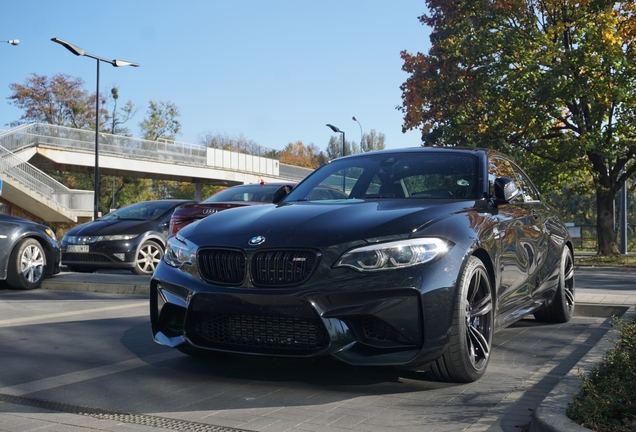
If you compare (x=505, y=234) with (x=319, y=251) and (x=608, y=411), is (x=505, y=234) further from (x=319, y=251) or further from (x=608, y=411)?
(x=608, y=411)

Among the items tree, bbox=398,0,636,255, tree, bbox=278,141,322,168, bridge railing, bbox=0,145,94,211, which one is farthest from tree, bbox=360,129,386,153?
tree, bbox=398,0,636,255

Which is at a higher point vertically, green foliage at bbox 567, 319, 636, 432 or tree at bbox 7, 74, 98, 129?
tree at bbox 7, 74, 98, 129

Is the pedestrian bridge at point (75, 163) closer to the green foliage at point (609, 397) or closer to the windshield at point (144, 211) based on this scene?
the windshield at point (144, 211)

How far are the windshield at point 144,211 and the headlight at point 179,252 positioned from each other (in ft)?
34.5

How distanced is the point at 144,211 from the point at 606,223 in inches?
632

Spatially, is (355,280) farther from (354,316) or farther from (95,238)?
(95,238)

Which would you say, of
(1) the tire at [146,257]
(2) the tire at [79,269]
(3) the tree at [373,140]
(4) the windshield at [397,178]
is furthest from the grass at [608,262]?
(3) the tree at [373,140]

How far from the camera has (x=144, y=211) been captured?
1623cm

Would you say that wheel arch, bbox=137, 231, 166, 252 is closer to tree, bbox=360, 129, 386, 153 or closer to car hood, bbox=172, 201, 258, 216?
car hood, bbox=172, 201, 258, 216

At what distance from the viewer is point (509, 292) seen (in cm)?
598

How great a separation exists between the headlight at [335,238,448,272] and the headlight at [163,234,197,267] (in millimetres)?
1049

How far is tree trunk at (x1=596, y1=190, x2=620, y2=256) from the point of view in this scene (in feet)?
83.9

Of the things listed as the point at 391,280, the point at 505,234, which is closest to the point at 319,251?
the point at 391,280

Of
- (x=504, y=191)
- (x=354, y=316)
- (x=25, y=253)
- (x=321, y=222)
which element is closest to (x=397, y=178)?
(x=504, y=191)
